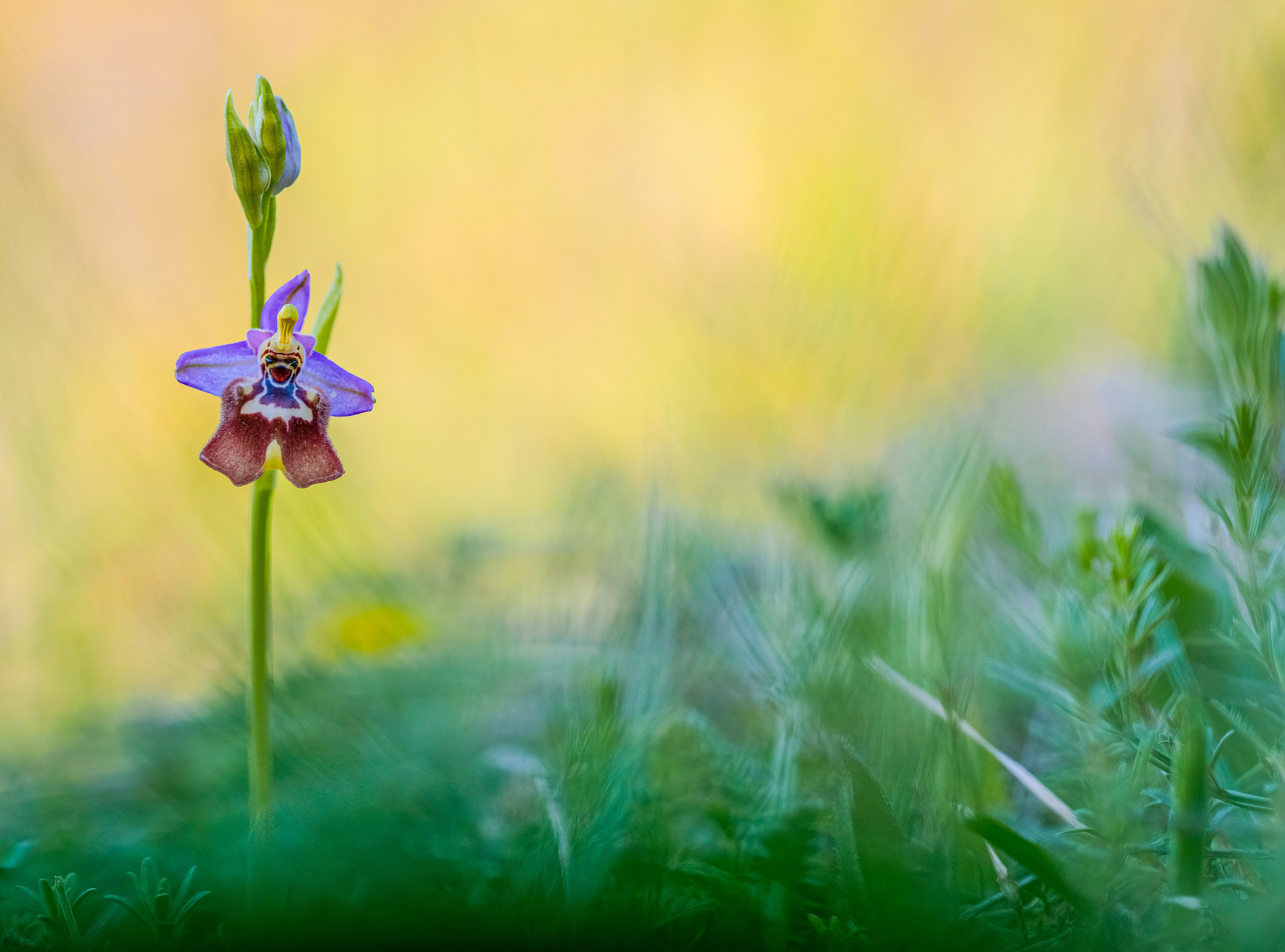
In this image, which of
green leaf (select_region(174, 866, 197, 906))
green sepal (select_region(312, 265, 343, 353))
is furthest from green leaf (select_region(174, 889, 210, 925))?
green sepal (select_region(312, 265, 343, 353))

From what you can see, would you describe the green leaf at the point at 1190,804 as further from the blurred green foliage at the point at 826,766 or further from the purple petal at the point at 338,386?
the purple petal at the point at 338,386

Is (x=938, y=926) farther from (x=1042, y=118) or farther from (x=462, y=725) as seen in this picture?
(x=1042, y=118)

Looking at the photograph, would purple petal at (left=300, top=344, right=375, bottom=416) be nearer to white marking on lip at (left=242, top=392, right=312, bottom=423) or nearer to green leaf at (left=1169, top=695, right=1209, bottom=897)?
white marking on lip at (left=242, top=392, right=312, bottom=423)

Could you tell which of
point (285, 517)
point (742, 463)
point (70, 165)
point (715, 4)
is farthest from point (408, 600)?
point (715, 4)

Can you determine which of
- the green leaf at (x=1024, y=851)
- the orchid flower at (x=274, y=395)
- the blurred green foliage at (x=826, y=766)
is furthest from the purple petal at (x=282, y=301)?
the green leaf at (x=1024, y=851)

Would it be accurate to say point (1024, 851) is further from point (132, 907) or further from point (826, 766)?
point (132, 907)
